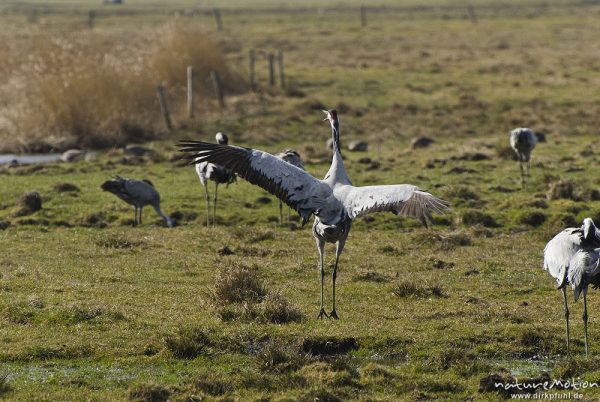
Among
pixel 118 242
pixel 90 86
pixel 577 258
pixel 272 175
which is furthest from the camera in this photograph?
pixel 90 86

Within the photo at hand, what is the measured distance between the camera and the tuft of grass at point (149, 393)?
10.3m

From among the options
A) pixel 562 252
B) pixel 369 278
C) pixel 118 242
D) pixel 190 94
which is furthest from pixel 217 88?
pixel 562 252

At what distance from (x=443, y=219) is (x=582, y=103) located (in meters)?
21.1

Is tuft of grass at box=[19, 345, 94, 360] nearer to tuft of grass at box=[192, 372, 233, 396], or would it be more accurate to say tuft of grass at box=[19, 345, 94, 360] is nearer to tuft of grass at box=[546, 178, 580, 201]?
tuft of grass at box=[192, 372, 233, 396]

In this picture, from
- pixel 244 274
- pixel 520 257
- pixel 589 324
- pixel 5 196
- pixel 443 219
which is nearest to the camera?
pixel 589 324

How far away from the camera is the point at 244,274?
14500 millimetres

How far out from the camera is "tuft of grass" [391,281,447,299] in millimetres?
14938

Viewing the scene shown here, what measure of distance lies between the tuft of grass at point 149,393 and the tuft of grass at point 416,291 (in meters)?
5.43

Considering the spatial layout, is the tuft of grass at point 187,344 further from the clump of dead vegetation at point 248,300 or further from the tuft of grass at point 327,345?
the tuft of grass at point 327,345

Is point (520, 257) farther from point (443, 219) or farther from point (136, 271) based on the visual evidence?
point (136, 271)

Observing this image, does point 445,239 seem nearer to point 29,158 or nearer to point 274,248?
point 274,248

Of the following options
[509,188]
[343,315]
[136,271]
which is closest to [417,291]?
[343,315]

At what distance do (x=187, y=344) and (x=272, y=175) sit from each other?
2.58 m

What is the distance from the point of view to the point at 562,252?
1179 centimetres
